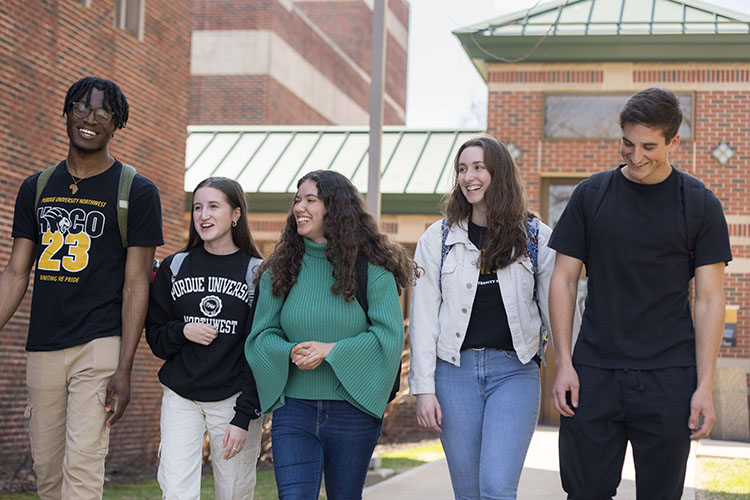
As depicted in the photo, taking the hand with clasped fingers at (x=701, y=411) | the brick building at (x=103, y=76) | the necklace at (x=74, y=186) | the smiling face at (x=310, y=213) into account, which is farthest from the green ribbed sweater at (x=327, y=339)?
the brick building at (x=103, y=76)

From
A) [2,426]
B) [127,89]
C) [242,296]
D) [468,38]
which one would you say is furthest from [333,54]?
[242,296]

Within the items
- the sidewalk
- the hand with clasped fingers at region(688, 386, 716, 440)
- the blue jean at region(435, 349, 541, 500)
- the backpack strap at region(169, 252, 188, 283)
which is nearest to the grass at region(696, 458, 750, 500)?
the sidewalk

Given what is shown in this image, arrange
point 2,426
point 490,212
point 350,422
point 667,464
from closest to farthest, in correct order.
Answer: point 667,464 < point 350,422 < point 490,212 < point 2,426

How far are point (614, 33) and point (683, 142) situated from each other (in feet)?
6.72

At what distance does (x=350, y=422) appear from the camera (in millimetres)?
4344

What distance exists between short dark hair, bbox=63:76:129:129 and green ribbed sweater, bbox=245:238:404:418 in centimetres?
118

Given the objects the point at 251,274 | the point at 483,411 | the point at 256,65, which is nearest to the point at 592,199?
the point at 483,411

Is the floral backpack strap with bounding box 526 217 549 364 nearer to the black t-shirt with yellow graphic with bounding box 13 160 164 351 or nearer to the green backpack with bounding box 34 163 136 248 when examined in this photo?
the black t-shirt with yellow graphic with bounding box 13 160 164 351

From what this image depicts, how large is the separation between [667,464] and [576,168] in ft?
38.7

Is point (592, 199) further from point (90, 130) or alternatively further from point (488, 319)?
point (90, 130)

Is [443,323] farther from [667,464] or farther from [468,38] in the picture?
[468,38]

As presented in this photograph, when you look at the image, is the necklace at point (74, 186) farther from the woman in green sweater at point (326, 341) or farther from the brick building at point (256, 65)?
the brick building at point (256, 65)

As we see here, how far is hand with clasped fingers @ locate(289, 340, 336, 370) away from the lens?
4273 millimetres

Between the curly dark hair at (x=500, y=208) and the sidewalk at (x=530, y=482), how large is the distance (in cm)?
445
